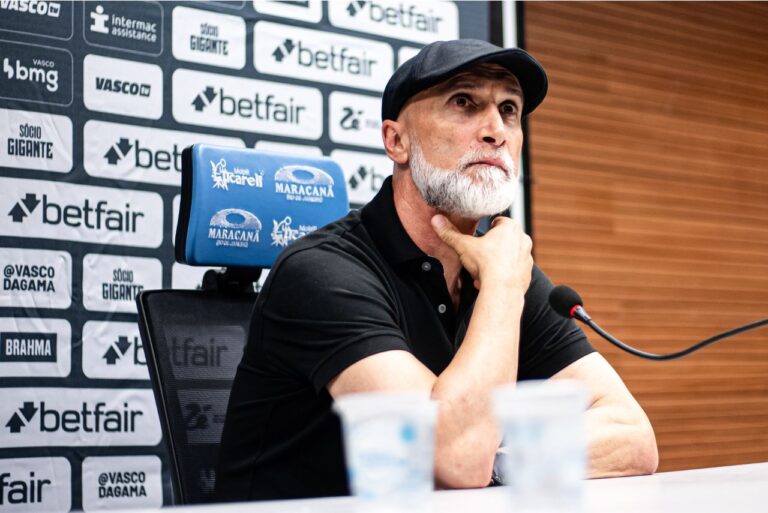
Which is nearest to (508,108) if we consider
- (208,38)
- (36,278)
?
(208,38)

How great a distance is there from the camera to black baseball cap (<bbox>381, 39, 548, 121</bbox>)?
169 centimetres

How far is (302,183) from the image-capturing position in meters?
1.82

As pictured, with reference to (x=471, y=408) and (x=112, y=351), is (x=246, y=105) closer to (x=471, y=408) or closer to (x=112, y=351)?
(x=112, y=351)

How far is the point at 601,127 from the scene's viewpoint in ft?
12.1

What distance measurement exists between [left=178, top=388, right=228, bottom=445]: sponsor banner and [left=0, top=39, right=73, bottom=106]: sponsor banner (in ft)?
3.36

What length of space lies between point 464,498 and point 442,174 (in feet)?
3.08

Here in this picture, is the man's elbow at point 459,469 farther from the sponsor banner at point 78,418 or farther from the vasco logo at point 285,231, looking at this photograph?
the sponsor banner at point 78,418

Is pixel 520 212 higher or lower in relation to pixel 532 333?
higher

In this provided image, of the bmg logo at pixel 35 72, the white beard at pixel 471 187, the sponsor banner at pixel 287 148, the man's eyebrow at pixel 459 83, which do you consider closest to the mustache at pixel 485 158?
the white beard at pixel 471 187

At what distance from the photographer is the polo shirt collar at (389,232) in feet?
5.37

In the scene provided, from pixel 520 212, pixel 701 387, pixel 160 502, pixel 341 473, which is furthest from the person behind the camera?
pixel 701 387

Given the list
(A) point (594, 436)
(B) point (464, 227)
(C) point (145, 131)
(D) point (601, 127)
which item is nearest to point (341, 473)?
(A) point (594, 436)

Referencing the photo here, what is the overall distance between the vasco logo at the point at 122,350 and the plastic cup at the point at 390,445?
185cm

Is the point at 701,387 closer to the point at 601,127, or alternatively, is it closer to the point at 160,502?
the point at 601,127
